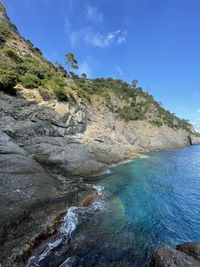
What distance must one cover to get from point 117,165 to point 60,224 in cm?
2279

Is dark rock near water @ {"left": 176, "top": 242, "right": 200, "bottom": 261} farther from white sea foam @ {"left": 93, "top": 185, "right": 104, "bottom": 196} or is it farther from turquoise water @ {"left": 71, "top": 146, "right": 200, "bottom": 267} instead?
white sea foam @ {"left": 93, "top": 185, "right": 104, "bottom": 196}

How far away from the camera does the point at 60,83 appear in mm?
43938

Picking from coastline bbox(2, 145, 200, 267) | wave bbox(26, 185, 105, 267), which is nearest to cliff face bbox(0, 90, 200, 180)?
coastline bbox(2, 145, 200, 267)

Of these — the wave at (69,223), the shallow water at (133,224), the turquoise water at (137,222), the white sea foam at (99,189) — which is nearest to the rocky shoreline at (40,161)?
the wave at (69,223)

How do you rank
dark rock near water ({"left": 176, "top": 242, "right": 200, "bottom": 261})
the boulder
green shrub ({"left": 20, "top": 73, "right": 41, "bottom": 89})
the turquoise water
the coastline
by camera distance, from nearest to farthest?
1. the boulder
2. dark rock near water ({"left": 176, "top": 242, "right": 200, "bottom": 261})
3. the coastline
4. the turquoise water
5. green shrub ({"left": 20, "top": 73, "right": 41, "bottom": 89})

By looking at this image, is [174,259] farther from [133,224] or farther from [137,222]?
[137,222]

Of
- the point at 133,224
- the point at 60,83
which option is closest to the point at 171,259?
the point at 133,224

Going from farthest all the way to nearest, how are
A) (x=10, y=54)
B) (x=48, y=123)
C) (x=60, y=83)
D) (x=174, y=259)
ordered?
(x=60, y=83) → (x=10, y=54) → (x=48, y=123) → (x=174, y=259)

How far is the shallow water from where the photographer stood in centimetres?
1160

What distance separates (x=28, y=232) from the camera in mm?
11898

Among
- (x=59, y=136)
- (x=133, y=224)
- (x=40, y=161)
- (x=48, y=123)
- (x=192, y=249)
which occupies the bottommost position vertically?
(x=133, y=224)

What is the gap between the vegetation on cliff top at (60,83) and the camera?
3403 cm

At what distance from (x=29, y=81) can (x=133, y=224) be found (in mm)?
29027

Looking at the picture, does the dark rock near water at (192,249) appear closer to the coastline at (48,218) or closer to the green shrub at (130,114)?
the coastline at (48,218)
